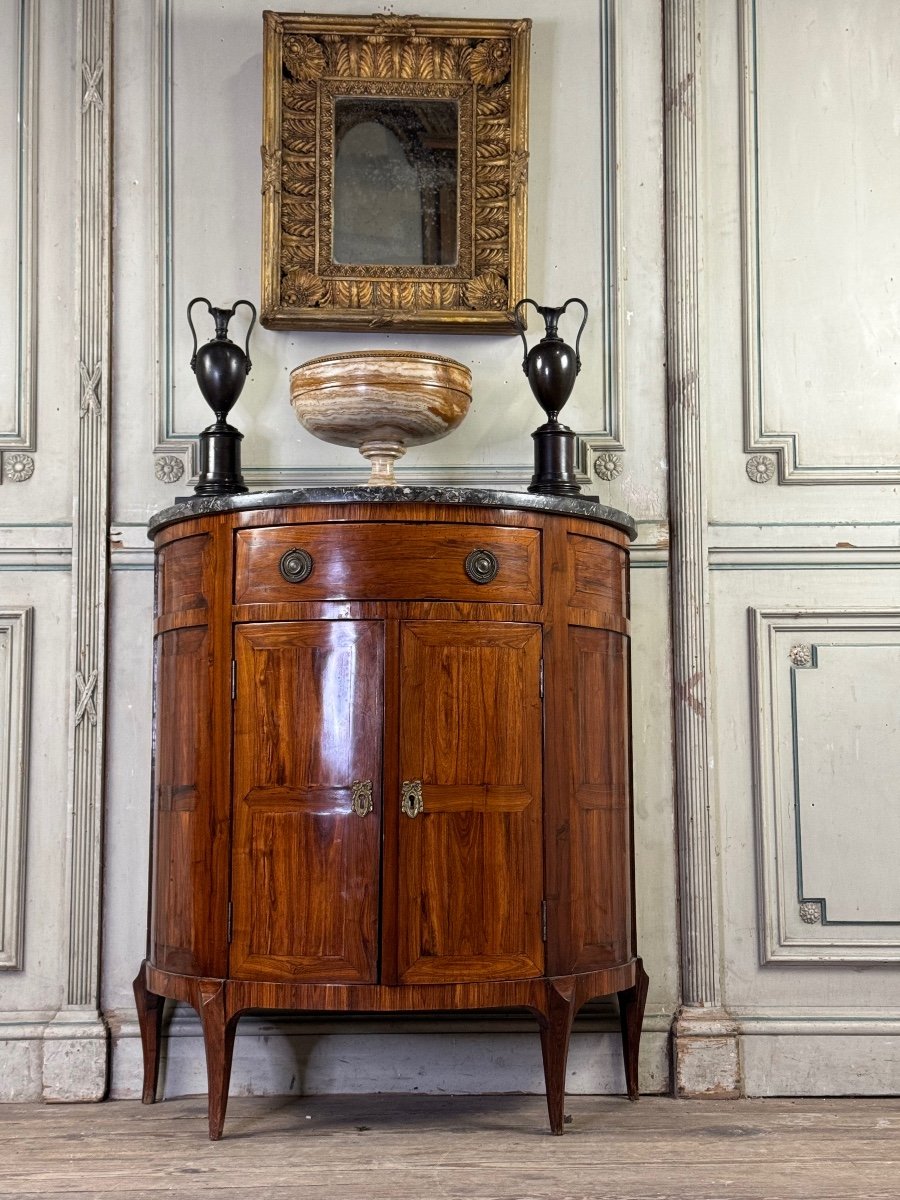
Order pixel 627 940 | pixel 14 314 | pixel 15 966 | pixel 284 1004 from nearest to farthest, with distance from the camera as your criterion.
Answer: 1. pixel 284 1004
2. pixel 627 940
3. pixel 15 966
4. pixel 14 314

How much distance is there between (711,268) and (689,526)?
18.9 inches

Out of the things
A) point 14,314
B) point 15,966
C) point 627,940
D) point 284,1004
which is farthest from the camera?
point 14,314

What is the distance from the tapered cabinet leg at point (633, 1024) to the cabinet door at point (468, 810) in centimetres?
32

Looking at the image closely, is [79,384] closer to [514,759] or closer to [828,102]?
[514,759]

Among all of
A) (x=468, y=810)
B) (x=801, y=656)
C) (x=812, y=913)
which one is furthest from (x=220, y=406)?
(x=812, y=913)

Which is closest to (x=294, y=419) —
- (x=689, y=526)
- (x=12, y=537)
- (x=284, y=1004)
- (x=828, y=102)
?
(x=12, y=537)

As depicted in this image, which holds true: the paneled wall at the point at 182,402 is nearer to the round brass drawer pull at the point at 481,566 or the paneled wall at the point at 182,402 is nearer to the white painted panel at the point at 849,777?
the white painted panel at the point at 849,777

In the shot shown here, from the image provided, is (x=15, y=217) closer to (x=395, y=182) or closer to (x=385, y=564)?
(x=395, y=182)

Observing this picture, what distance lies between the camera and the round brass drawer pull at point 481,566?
1.59 meters

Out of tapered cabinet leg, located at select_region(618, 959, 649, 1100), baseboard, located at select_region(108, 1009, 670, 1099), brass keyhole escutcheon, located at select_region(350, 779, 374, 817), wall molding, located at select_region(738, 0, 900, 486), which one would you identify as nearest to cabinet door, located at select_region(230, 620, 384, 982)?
brass keyhole escutcheon, located at select_region(350, 779, 374, 817)

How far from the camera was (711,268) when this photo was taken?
2.07 metres

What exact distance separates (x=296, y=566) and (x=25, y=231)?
3.04ft

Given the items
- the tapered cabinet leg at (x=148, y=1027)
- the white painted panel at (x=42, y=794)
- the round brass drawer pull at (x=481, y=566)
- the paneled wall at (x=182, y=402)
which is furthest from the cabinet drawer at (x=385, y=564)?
the tapered cabinet leg at (x=148, y=1027)

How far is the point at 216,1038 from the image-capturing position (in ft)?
5.12
